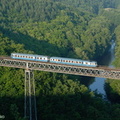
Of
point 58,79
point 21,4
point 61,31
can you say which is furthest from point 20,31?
point 58,79

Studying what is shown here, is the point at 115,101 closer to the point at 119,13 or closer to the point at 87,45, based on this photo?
the point at 87,45

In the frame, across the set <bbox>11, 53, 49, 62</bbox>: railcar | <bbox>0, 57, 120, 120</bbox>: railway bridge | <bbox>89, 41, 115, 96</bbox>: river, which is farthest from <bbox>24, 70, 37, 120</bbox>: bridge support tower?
<bbox>89, 41, 115, 96</bbox>: river

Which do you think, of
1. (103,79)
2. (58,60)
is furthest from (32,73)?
(103,79)

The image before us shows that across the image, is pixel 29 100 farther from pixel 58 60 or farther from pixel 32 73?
pixel 58 60

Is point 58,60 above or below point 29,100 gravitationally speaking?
above

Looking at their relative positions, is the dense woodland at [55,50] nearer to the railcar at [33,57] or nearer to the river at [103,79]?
the river at [103,79]

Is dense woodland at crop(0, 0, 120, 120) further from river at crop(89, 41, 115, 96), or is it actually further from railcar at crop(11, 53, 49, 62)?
railcar at crop(11, 53, 49, 62)

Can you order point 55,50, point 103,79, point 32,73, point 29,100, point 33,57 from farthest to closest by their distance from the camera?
point 55,50, point 103,79, point 33,57, point 32,73, point 29,100
